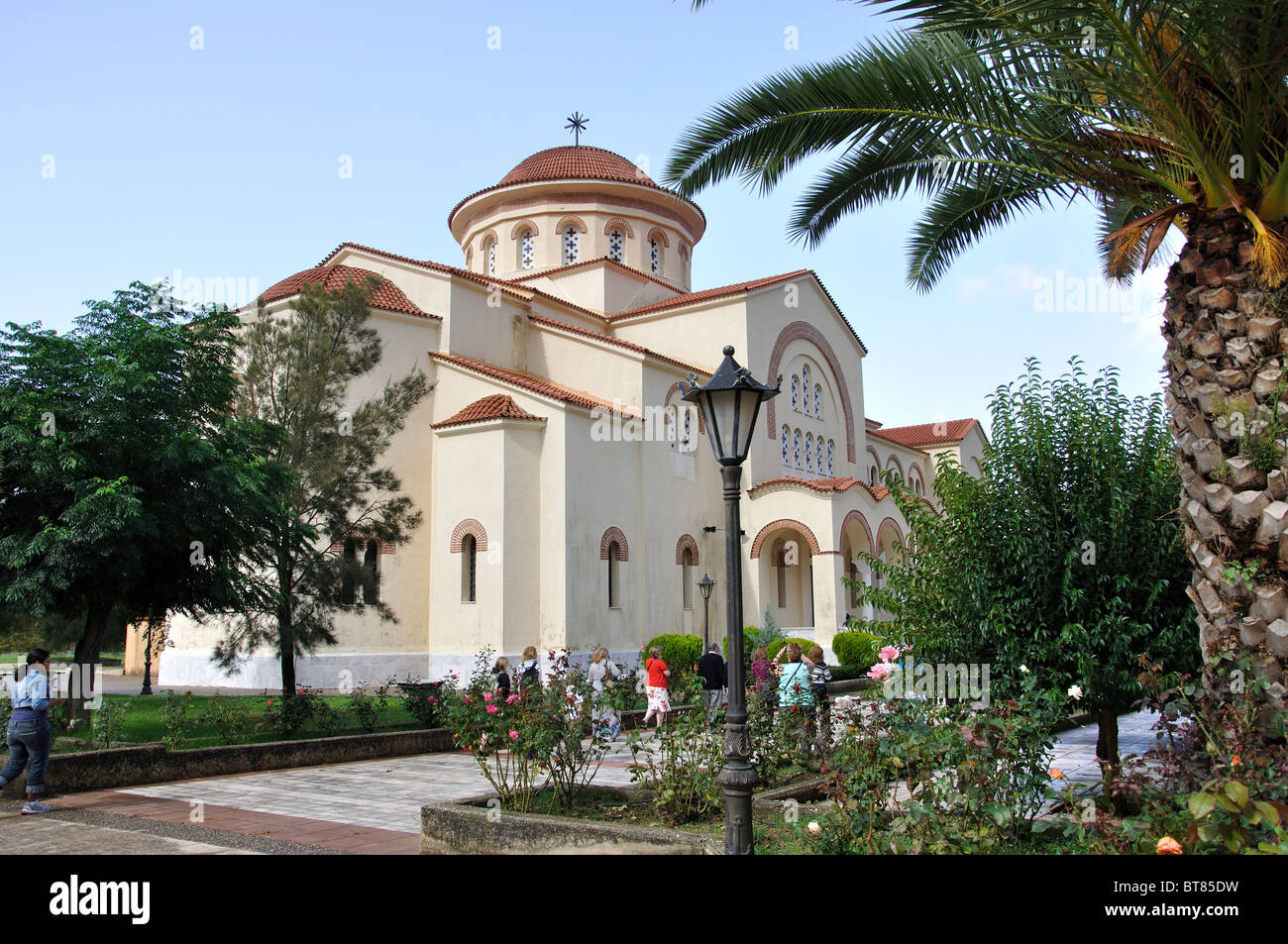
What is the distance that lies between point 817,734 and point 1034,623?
249 centimetres

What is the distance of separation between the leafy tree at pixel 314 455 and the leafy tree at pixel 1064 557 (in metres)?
9.62

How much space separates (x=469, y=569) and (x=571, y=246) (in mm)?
12551

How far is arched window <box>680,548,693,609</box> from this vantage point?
77.3 ft

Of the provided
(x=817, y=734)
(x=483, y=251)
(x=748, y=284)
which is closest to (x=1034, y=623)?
(x=817, y=734)

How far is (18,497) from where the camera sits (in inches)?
484

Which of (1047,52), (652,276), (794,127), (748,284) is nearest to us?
(1047,52)

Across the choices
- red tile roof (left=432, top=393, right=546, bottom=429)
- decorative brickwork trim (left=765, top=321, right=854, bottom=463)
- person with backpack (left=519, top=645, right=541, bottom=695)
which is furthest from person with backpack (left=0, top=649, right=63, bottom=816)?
decorative brickwork trim (left=765, top=321, right=854, bottom=463)

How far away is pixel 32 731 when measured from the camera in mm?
9000

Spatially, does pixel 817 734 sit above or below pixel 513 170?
below

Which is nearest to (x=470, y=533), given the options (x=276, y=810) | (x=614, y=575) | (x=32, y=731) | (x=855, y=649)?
(x=614, y=575)

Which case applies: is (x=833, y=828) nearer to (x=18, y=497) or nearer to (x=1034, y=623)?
(x=1034, y=623)

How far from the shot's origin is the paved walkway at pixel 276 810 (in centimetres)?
754

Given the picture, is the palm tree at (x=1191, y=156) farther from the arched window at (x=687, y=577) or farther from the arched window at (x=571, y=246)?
the arched window at (x=571, y=246)

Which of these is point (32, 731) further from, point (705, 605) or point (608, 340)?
point (608, 340)
